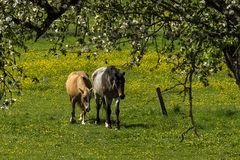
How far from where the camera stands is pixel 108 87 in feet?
100

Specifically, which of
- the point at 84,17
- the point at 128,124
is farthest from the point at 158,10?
the point at 128,124

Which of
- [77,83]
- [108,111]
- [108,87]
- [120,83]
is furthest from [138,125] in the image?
[77,83]

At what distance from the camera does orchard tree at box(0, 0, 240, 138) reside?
31.2 feet

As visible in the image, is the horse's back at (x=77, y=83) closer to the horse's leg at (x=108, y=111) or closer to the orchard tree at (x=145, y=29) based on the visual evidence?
the horse's leg at (x=108, y=111)

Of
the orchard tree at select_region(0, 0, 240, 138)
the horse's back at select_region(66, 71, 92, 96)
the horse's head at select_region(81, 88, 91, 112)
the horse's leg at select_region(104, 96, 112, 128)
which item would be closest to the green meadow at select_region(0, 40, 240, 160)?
the horse's leg at select_region(104, 96, 112, 128)

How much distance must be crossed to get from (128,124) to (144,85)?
49.2ft

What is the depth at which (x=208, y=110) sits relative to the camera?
3166 centimetres

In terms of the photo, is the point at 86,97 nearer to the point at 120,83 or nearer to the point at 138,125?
the point at 120,83

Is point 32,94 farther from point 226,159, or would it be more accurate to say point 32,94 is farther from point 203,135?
point 226,159

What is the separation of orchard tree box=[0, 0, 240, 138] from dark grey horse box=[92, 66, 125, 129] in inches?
645

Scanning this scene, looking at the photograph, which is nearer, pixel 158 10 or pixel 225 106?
pixel 158 10

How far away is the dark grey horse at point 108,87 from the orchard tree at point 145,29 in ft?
53.8

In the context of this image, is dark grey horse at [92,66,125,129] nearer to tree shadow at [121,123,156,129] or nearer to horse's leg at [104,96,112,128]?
horse's leg at [104,96,112,128]

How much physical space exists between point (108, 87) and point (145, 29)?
2041 cm
